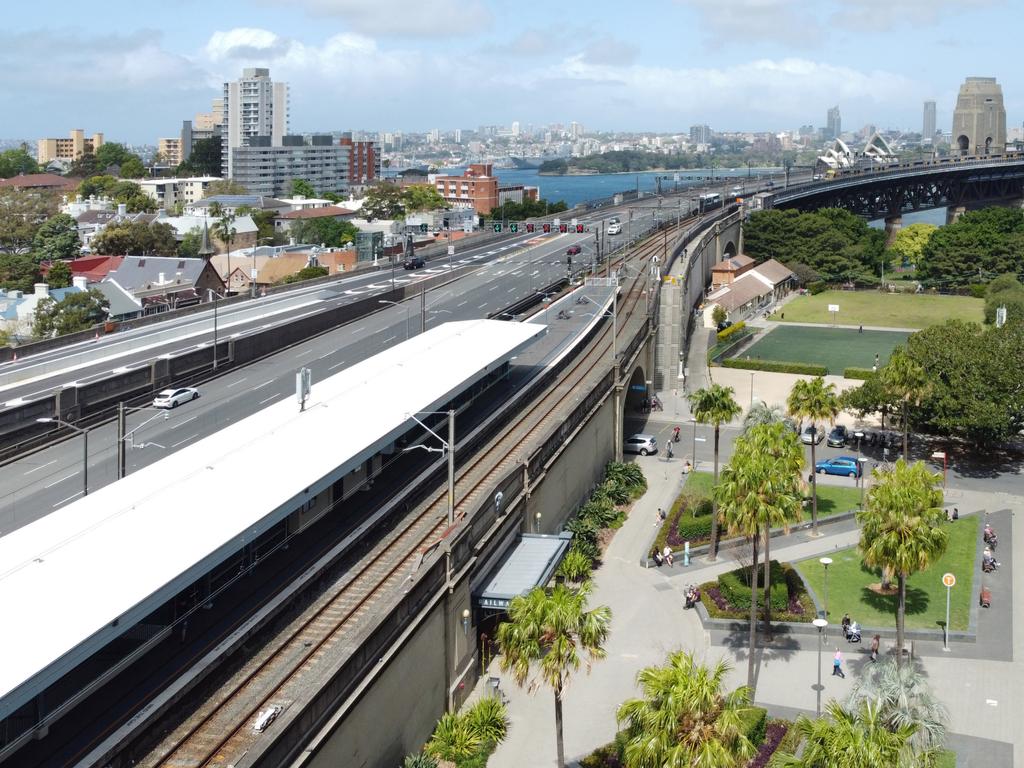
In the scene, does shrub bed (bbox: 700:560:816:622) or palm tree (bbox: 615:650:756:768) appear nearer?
palm tree (bbox: 615:650:756:768)

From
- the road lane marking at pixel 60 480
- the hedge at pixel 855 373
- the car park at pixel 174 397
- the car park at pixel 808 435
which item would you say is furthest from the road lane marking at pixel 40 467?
the hedge at pixel 855 373

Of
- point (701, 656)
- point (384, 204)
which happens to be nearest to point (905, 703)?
point (701, 656)

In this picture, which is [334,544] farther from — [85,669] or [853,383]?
[853,383]

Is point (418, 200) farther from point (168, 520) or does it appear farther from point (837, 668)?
point (168, 520)

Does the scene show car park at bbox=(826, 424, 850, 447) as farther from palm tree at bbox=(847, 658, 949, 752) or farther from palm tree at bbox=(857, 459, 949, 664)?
palm tree at bbox=(847, 658, 949, 752)

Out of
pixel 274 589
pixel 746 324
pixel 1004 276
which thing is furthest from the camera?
pixel 1004 276

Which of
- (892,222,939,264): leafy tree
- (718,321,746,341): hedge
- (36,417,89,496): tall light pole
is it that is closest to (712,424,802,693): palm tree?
(36,417,89,496): tall light pole

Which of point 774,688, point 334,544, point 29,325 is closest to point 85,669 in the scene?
point 334,544
